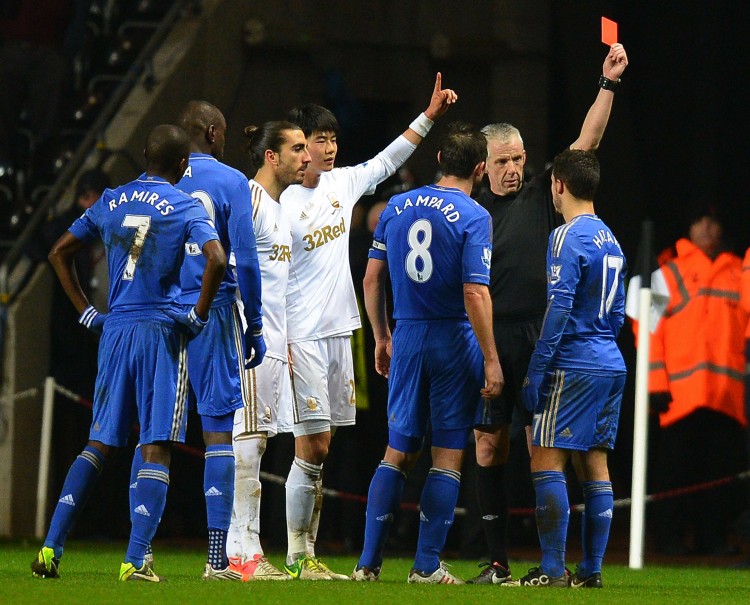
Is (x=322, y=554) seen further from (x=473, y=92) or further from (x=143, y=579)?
(x=473, y=92)

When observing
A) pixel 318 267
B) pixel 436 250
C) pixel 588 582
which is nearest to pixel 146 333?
pixel 318 267

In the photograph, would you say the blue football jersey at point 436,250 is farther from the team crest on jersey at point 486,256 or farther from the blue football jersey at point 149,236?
the blue football jersey at point 149,236

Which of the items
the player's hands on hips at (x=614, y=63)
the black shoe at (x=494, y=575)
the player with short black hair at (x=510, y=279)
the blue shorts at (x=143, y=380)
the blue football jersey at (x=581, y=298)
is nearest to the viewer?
the blue shorts at (x=143, y=380)

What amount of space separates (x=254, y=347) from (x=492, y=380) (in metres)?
1.12

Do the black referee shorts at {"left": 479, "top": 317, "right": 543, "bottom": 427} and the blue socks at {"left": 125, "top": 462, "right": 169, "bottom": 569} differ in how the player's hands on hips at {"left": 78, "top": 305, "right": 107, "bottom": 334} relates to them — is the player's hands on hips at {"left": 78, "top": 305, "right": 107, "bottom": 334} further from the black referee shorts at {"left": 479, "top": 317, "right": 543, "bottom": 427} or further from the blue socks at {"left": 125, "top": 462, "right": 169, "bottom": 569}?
the black referee shorts at {"left": 479, "top": 317, "right": 543, "bottom": 427}

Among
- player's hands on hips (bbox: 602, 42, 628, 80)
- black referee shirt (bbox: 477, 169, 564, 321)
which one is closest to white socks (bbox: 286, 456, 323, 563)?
black referee shirt (bbox: 477, 169, 564, 321)

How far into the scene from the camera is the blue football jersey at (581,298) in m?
7.32

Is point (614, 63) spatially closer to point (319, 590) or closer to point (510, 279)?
point (510, 279)

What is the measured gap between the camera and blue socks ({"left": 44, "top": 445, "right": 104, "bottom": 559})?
6902 millimetres

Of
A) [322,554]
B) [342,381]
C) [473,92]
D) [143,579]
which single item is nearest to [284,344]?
[342,381]

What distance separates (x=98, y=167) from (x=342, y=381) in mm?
5481

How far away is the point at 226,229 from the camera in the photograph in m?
7.36

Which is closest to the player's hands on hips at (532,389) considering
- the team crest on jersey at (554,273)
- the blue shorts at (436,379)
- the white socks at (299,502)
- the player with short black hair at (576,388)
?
the player with short black hair at (576,388)

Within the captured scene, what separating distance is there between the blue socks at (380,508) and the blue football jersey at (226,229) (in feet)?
3.39
